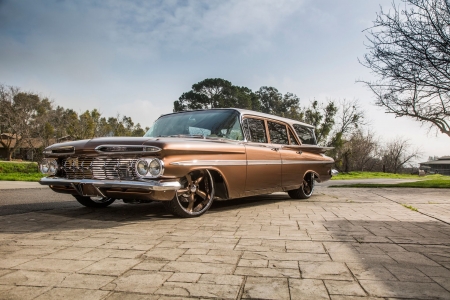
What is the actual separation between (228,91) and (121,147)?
175ft

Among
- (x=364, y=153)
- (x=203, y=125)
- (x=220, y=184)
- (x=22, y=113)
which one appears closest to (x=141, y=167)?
(x=220, y=184)

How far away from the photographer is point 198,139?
5.00m

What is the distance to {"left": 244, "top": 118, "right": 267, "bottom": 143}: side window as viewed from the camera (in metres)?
5.96

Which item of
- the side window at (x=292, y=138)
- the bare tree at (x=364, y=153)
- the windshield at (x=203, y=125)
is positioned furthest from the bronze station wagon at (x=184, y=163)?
the bare tree at (x=364, y=153)

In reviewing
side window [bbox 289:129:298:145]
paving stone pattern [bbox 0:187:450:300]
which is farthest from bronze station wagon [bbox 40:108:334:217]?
paving stone pattern [bbox 0:187:450:300]

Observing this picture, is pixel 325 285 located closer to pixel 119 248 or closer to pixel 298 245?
pixel 298 245

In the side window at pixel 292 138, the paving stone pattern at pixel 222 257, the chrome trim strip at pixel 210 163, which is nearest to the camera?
the paving stone pattern at pixel 222 257

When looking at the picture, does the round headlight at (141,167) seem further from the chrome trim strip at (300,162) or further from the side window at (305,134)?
the side window at (305,134)

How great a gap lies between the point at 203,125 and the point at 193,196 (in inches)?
48.2

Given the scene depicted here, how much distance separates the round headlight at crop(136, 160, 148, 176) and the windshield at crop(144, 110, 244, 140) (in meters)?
1.29

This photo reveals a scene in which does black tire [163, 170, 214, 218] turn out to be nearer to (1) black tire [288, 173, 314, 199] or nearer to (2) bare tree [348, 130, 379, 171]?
(1) black tire [288, 173, 314, 199]

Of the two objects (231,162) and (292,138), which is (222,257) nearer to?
(231,162)

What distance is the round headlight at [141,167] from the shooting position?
4.25 meters

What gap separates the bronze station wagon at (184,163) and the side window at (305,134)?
2.20ft
